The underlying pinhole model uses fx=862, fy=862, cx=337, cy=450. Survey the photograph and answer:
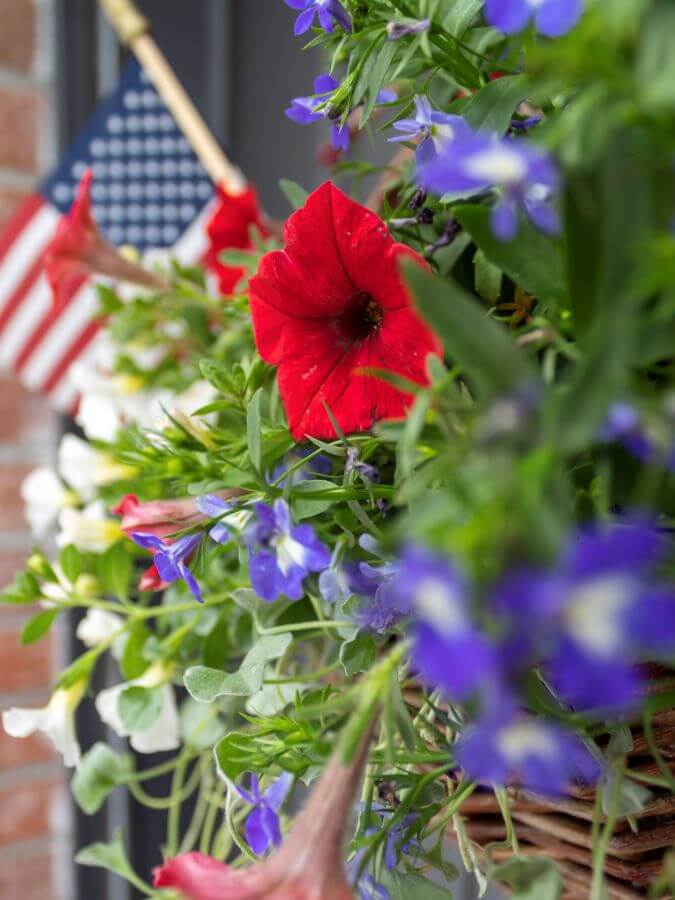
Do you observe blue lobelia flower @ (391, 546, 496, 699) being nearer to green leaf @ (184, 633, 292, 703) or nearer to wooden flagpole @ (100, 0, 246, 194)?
green leaf @ (184, 633, 292, 703)

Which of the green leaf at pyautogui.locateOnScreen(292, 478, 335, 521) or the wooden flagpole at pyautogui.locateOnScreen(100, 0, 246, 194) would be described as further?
the wooden flagpole at pyautogui.locateOnScreen(100, 0, 246, 194)

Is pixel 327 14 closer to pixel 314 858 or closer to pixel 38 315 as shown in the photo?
pixel 314 858

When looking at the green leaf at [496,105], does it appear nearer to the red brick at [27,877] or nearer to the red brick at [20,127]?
the red brick at [20,127]

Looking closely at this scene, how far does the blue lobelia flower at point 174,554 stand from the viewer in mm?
317

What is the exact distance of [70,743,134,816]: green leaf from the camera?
0.47 m

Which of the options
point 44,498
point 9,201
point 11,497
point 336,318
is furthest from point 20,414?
point 336,318

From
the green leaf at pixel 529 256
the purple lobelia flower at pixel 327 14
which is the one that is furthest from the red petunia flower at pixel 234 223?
the green leaf at pixel 529 256

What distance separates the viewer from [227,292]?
1.84 ft

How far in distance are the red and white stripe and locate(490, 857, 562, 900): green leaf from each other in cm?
66

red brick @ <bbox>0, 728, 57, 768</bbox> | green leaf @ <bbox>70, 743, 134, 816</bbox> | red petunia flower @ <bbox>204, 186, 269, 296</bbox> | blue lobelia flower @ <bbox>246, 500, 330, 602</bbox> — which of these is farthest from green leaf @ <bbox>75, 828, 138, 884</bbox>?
red brick @ <bbox>0, 728, 57, 768</bbox>

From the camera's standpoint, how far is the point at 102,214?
0.84 meters

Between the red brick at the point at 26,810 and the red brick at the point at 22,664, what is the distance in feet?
0.36

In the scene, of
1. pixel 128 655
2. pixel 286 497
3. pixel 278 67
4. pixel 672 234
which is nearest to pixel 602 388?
pixel 672 234

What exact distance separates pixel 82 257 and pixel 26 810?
0.62m
